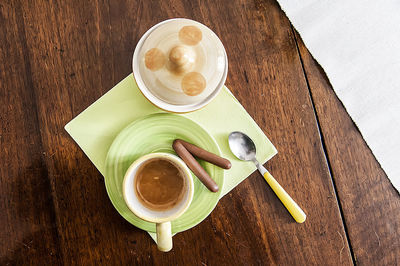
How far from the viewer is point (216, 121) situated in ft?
2.70

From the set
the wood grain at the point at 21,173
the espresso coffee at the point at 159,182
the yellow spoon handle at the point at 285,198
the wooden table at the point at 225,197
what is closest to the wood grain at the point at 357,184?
the wooden table at the point at 225,197

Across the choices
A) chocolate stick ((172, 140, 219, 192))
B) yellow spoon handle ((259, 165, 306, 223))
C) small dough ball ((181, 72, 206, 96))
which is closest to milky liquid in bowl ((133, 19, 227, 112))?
small dough ball ((181, 72, 206, 96))

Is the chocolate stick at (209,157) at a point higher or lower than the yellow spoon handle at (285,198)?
higher

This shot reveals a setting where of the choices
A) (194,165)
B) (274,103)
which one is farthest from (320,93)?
(194,165)

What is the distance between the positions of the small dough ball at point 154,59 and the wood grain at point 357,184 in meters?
0.35

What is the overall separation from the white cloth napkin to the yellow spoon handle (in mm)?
231

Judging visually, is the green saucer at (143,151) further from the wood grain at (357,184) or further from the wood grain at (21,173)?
the wood grain at (357,184)

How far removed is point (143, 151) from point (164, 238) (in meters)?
0.20

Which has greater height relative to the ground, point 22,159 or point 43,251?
point 22,159

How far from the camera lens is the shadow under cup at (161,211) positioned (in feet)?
2.23

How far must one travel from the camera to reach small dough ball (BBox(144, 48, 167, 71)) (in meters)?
0.71

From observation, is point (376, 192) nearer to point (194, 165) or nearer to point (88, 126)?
point (194, 165)

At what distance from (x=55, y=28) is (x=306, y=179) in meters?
0.67

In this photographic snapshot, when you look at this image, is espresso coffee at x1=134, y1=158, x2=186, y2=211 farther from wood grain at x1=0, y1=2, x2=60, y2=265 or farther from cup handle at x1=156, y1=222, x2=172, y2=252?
wood grain at x1=0, y1=2, x2=60, y2=265
